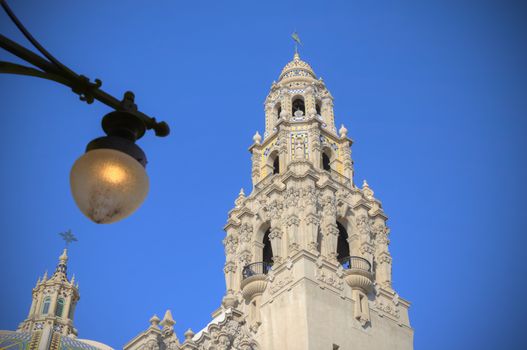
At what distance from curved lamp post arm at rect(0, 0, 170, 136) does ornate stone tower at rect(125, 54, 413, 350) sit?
23.2 meters

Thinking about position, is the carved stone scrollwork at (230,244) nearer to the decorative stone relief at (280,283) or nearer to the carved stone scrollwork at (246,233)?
the carved stone scrollwork at (246,233)

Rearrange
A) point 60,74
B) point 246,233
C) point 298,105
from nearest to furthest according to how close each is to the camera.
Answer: point 60,74, point 246,233, point 298,105

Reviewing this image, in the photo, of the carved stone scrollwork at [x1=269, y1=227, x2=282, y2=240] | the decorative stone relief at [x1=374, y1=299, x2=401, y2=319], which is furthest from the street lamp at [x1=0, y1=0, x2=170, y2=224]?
the decorative stone relief at [x1=374, y1=299, x2=401, y2=319]

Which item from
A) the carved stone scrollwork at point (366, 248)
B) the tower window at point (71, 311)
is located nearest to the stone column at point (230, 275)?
the carved stone scrollwork at point (366, 248)

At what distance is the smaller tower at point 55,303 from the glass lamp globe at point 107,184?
4675 centimetres

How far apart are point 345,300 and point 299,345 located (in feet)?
13.9

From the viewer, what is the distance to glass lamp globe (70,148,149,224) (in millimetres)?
6332

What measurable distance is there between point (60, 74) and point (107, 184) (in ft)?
3.96

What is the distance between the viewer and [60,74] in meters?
6.56

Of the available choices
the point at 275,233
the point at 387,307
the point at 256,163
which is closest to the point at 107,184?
the point at 275,233

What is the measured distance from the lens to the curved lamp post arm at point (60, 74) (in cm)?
607

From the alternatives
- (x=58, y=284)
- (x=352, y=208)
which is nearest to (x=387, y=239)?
(x=352, y=208)

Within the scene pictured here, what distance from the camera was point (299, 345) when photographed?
100 feet

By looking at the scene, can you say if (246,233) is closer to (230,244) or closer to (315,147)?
(230,244)
